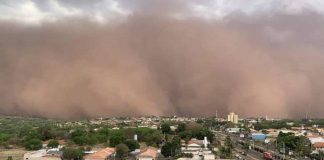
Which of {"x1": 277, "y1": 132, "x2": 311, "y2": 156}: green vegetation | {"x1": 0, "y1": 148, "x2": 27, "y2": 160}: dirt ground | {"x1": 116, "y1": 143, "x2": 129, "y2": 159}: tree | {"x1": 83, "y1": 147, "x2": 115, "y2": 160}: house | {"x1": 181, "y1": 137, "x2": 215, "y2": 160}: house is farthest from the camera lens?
{"x1": 277, "y1": 132, "x2": 311, "y2": 156}: green vegetation

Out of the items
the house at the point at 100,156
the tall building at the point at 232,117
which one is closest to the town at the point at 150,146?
the house at the point at 100,156

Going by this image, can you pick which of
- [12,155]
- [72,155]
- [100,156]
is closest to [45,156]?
[72,155]

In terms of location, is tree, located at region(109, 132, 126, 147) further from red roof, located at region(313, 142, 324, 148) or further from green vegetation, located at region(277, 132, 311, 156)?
red roof, located at region(313, 142, 324, 148)

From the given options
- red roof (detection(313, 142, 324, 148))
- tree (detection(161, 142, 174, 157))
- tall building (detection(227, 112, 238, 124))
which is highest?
tall building (detection(227, 112, 238, 124))

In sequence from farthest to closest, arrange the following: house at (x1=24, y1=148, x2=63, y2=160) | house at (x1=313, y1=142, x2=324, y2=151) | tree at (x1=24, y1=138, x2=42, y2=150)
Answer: house at (x1=313, y1=142, x2=324, y2=151)
tree at (x1=24, y1=138, x2=42, y2=150)
house at (x1=24, y1=148, x2=63, y2=160)

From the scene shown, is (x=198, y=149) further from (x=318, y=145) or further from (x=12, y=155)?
(x=318, y=145)

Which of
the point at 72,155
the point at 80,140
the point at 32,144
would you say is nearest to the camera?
the point at 72,155

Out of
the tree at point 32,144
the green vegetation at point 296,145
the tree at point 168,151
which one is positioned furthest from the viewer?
the green vegetation at point 296,145

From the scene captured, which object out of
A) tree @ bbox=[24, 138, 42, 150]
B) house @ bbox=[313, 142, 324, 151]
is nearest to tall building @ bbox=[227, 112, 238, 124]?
house @ bbox=[313, 142, 324, 151]

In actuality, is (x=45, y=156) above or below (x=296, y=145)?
below

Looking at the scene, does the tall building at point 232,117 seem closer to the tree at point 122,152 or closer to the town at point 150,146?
the town at point 150,146

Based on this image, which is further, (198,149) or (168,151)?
(198,149)

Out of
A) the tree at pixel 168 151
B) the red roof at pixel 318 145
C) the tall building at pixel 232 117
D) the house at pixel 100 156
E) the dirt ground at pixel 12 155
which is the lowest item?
the dirt ground at pixel 12 155

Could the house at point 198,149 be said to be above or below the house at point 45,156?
above
